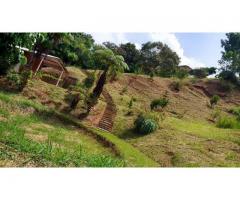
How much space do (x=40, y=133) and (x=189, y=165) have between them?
19.3 feet

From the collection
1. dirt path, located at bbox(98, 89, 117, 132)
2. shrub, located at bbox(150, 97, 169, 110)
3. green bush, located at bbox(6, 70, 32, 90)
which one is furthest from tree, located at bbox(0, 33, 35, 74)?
shrub, located at bbox(150, 97, 169, 110)

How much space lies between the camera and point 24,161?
424 inches

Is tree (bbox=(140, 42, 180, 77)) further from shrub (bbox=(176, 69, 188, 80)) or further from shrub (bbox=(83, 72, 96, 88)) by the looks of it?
shrub (bbox=(83, 72, 96, 88))

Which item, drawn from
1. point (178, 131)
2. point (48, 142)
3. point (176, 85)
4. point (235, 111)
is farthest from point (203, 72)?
point (48, 142)

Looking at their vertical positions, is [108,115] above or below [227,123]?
below

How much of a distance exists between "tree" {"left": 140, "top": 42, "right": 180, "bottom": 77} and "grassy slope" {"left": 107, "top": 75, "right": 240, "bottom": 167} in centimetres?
542

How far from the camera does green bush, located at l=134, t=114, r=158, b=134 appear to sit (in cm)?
2083

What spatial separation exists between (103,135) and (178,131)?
13.9 ft

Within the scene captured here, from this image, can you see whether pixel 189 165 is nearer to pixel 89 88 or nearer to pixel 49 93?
pixel 49 93

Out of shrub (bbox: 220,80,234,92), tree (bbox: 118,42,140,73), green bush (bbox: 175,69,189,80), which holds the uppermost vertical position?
tree (bbox: 118,42,140,73)

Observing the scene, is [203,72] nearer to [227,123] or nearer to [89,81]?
[227,123]

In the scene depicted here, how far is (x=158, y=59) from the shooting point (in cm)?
3897

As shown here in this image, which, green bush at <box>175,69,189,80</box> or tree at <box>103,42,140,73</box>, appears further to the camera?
tree at <box>103,42,140,73</box>
